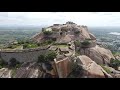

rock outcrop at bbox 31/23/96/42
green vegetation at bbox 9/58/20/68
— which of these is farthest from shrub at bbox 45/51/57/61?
rock outcrop at bbox 31/23/96/42

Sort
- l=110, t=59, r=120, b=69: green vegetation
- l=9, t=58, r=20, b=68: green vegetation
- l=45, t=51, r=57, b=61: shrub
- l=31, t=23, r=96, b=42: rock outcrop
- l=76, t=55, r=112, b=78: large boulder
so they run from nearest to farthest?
l=76, t=55, r=112, b=78: large boulder < l=45, t=51, r=57, b=61: shrub < l=9, t=58, r=20, b=68: green vegetation < l=110, t=59, r=120, b=69: green vegetation < l=31, t=23, r=96, b=42: rock outcrop

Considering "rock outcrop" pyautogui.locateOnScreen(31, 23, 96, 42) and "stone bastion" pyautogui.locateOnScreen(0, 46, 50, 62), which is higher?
"rock outcrop" pyautogui.locateOnScreen(31, 23, 96, 42)

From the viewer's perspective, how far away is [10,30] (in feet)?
124

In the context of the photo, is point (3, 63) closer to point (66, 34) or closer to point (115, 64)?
point (66, 34)

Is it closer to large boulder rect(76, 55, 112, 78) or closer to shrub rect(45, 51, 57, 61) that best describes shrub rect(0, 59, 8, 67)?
shrub rect(45, 51, 57, 61)

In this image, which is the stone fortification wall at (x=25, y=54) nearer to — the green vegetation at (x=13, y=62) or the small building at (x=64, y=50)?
the green vegetation at (x=13, y=62)

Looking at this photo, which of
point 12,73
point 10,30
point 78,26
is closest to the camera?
point 12,73

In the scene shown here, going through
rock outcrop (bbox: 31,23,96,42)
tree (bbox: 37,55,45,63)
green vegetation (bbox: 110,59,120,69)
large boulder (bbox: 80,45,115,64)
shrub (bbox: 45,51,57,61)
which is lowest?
green vegetation (bbox: 110,59,120,69)

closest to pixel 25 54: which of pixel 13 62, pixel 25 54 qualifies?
pixel 25 54

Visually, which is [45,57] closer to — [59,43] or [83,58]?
[83,58]

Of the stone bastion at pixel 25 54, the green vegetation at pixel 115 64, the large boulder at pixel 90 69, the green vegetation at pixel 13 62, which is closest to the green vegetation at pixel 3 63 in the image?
the stone bastion at pixel 25 54

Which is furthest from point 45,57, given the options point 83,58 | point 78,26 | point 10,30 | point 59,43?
point 10,30

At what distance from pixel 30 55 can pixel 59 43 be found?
3076 mm
